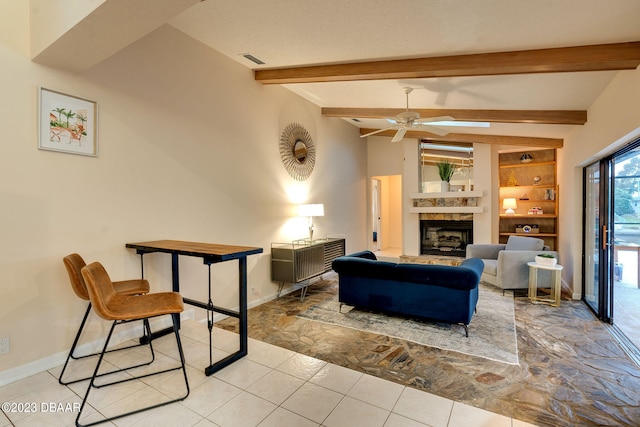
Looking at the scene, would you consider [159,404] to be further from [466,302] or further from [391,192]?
[391,192]

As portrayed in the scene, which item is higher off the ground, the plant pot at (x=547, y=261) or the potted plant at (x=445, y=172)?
the potted plant at (x=445, y=172)

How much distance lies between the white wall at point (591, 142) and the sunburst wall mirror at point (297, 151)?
12.8 ft

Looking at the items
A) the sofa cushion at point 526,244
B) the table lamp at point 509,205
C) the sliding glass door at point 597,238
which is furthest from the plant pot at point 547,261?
the table lamp at point 509,205

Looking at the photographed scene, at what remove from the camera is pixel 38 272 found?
7.56ft

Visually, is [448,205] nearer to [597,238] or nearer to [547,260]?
[547,260]

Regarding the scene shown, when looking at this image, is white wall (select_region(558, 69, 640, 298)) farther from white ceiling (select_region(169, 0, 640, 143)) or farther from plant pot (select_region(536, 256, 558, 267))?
plant pot (select_region(536, 256, 558, 267))

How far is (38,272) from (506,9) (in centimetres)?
390

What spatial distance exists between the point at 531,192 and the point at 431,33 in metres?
5.81

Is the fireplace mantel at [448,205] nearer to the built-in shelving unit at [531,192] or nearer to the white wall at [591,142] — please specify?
the built-in shelving unit at [531,192]

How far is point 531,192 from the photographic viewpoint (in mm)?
6836

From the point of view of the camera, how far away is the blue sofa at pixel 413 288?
10.3 feet

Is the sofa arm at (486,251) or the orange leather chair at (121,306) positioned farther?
the sofa arm at (486,251)

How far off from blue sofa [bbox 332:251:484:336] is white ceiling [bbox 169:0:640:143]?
2.11 meters

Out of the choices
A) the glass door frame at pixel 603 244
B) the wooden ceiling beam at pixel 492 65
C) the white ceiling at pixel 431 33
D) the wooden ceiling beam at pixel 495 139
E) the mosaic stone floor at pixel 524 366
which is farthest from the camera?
the wooden ceiling beam at pixel 495 139
